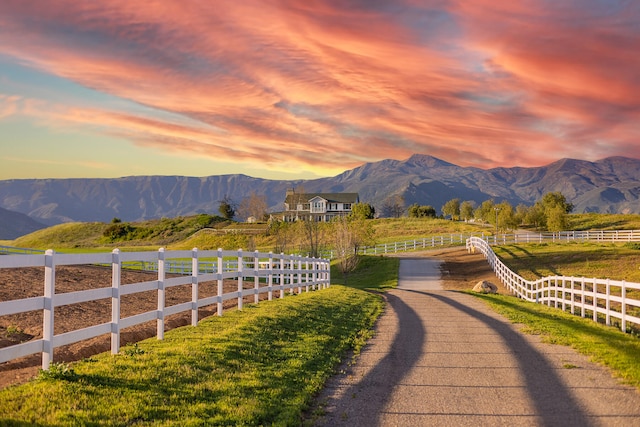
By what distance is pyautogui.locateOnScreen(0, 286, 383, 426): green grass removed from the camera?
704 centimetres

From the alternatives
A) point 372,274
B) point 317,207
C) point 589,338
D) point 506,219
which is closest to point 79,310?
point 589,338

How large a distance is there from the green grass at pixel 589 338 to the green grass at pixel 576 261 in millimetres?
25334

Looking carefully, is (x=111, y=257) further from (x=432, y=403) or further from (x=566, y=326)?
(x=566, y=326)

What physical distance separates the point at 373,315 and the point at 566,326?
5.76 metres

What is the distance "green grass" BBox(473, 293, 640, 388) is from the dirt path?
36 centimetres

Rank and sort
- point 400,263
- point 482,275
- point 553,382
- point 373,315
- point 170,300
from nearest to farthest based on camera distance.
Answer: point 553,382 → point 373,315 → point 170,300 → point 482,275 → point 400,263

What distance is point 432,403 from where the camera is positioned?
8.57 metres

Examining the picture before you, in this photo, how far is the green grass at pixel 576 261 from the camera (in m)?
45.9

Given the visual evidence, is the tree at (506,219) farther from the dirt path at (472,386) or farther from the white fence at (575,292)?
the dirt path at (472,386)

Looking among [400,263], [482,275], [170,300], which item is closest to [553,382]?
[170,300]

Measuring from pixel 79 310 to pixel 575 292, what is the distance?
17647 mm

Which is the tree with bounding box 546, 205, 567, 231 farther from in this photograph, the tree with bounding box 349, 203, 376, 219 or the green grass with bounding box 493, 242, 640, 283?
the green grass with bounding box 493, 242, 640, 283

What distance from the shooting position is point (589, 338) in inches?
573

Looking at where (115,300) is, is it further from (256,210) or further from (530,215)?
(256,210)
